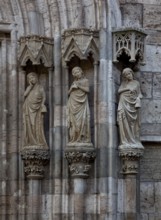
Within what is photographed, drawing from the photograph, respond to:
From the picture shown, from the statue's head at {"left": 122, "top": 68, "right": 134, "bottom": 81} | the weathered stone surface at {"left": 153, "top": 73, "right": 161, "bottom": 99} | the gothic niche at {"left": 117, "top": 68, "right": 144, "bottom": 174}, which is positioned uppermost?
the statue's head at {"left": 122, "top": 68, "right": 134, "bottom": 81}

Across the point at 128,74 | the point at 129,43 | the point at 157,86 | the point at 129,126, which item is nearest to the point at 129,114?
the point at 129,126

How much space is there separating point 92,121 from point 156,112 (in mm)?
836

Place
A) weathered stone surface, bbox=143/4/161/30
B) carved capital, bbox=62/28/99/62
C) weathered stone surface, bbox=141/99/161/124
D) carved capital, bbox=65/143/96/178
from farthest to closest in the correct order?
weathered stone surface, bbox=143/4/161/30 → weathered stone surface, bbox=141/99/161/124 → carved capital, bbox=62/28/99/62 → carved capital, bbox=65/143/96/178

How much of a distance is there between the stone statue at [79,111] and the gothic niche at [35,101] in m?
0.36

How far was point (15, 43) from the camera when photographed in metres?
8.05

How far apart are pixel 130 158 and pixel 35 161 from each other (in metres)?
1.08

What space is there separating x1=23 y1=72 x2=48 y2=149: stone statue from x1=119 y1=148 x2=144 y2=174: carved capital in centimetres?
91

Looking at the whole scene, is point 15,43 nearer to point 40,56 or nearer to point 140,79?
point 40,56

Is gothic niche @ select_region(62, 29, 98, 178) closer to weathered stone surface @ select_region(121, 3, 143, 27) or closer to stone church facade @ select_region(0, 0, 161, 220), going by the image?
stone church facade @ select_region(0, 0, 161, 220)

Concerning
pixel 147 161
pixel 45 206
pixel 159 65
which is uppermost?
pixel 159 65

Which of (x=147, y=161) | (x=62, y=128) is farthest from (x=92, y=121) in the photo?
(x=147, y=161)

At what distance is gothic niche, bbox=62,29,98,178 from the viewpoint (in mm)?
7473

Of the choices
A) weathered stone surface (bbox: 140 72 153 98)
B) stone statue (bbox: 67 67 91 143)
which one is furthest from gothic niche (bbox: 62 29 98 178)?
weathered stone surface (bbox: 140 72 153 98)

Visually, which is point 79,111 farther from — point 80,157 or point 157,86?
point 157,86
